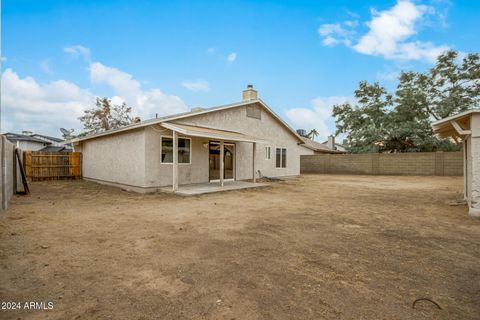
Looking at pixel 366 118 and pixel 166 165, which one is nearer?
pixel 166 165

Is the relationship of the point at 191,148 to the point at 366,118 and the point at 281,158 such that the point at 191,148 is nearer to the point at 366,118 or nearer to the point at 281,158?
A: the point at 281,158

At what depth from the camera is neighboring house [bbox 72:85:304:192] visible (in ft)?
33.8

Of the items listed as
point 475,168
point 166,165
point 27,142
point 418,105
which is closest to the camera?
point 475,168

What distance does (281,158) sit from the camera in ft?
57.4

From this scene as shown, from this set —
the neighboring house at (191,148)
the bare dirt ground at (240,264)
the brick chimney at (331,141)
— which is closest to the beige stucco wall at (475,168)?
the bare dirt ground at (240,264)

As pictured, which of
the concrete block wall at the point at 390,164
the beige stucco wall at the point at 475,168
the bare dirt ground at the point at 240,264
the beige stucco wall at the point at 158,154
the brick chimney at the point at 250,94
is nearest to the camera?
the bare dirt ground at the point at 240,264

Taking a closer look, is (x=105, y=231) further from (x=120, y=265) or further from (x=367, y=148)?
(x=367, y=148)

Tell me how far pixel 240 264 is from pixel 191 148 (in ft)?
28.9

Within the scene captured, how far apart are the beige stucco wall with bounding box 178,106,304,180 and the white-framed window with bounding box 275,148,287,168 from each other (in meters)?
0.25

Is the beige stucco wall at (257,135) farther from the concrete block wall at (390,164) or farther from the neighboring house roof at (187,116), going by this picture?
the concrete block wall at (390,164)

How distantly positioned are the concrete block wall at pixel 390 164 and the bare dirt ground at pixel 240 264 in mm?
16316

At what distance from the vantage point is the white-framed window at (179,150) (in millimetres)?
10789

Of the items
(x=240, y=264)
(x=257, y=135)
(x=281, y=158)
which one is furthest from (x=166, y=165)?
(x=281, y=158)

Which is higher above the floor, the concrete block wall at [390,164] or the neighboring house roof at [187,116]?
the neighboring house roof at [187,116]
